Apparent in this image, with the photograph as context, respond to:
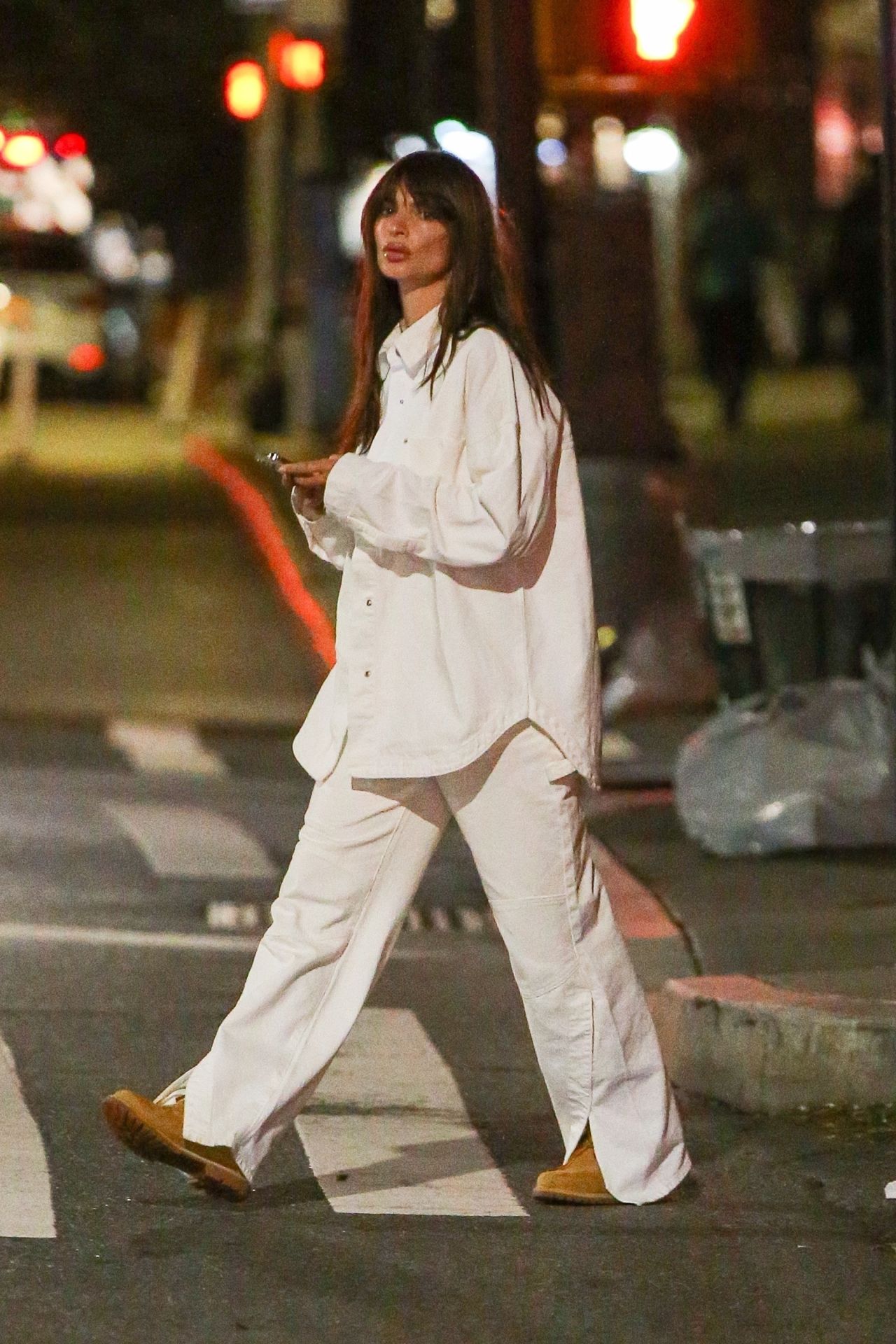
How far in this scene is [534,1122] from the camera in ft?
20.1

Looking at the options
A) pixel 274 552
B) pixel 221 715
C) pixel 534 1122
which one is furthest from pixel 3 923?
pixel 274 552

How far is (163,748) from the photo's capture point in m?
11.5

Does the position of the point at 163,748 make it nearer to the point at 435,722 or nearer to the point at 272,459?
the point at 272,459

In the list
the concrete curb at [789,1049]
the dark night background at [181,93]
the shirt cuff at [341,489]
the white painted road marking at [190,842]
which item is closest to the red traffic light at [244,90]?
the dark night background at [181,93]

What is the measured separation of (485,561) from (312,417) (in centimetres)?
2072

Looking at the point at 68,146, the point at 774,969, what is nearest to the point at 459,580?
the point at 774,969

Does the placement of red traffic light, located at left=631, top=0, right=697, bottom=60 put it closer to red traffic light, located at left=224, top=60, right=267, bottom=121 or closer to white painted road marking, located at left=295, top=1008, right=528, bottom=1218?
white painted road marking, located at left=295, top=1008, right=528, bottom=1218

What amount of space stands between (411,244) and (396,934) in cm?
130

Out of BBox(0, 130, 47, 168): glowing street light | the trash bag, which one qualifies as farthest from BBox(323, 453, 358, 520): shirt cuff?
BBox(0, 130, 47, 168): glowing street light

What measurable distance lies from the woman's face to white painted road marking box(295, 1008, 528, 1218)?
69.6 inches

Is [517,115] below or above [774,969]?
above

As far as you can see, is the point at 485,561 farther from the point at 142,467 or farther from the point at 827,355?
the point at 827,355

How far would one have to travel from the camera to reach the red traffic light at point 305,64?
873 inches

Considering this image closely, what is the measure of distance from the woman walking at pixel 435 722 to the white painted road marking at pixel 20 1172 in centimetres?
25
